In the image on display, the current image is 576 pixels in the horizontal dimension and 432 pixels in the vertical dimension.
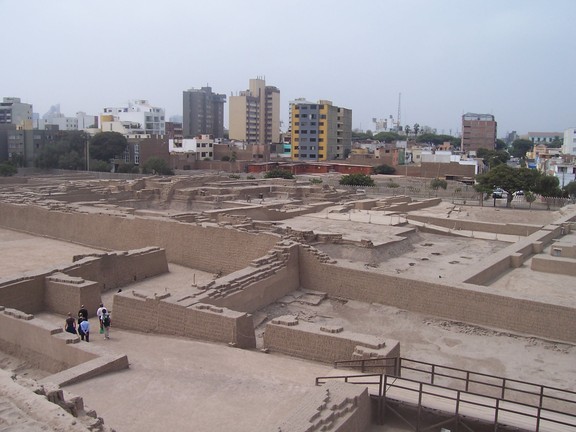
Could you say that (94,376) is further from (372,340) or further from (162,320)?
(372,340)

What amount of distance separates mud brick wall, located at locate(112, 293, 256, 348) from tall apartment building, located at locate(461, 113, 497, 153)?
9860 centimetres

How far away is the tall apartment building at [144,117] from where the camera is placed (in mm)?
85812

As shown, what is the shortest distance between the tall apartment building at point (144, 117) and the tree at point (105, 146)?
22786 mm

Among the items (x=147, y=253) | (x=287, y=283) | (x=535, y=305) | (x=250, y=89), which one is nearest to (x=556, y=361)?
(x=535, y=305)

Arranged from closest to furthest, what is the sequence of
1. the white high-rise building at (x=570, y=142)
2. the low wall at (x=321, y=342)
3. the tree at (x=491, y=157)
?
the low wall at (x=321, y=342), the tree at (x=491, y=157), the white high-rise building at (x=570, y=142)

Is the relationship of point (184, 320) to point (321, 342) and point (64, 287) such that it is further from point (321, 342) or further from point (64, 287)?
point (64, 287)

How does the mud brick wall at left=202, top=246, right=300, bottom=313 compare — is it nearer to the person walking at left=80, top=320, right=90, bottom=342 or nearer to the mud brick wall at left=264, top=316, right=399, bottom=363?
the mud brick wall at left=264, top=316, right=399, bottom=363

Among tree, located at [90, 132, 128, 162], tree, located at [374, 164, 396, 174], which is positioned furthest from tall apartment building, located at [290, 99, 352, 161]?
tree, located at [90, 132, 128, 162]

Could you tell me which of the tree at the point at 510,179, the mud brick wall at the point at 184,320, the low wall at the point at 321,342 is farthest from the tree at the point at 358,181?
the low wall at the point at 321,342

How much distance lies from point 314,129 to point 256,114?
106 ft

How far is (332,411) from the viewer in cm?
681

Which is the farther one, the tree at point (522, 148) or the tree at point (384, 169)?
the tree at point (522, 148)

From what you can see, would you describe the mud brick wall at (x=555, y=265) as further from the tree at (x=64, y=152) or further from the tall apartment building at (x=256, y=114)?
the tall apartment building at (x=256, y=114)

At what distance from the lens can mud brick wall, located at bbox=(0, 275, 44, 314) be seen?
12.2m
